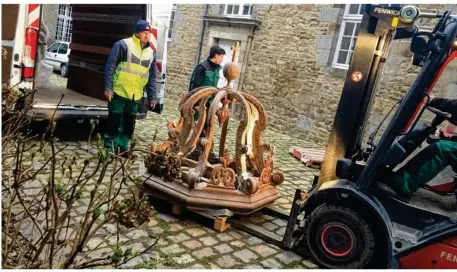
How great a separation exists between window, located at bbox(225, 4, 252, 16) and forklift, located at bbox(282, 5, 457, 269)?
9.01 meters

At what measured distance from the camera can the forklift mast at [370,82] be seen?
314 cm

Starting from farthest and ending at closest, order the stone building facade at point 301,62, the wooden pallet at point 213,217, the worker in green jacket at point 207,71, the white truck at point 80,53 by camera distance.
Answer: the stone building facade at point 301,62 < the worker in green jacket at point 207,71 < the white truck at point 80,53 < the wooden pallet at point 213,217

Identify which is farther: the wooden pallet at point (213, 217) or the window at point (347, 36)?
the window at point (347, 36)

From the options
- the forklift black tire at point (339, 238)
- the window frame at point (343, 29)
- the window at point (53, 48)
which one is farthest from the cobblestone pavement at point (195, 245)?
the window at point (53, 48)

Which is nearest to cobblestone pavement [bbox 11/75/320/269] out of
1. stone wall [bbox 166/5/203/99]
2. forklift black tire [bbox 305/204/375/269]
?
forklift black tire [bbox 305/204/375/269]

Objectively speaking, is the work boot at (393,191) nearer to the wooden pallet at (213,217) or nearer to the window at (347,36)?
the wooden pallet at (213,217)

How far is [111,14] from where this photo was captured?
24.2 feet

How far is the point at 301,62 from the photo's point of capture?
33.9 ft

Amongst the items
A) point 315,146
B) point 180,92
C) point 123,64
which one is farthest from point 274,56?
point 123,64

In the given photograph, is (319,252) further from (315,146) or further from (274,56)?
(274,56)

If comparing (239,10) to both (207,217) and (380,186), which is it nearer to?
(207,217)

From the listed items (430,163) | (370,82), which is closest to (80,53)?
(370,82)

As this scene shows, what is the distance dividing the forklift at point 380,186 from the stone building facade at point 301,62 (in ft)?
17.4

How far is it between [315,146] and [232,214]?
19.7 ft
